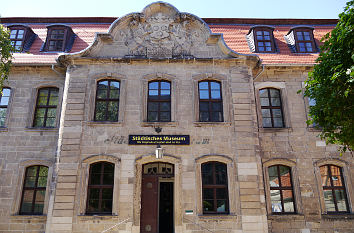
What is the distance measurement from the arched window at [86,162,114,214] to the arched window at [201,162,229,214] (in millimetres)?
3607

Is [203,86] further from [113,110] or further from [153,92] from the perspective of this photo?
[113,110]

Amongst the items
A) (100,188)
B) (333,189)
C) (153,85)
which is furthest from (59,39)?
(333,189)

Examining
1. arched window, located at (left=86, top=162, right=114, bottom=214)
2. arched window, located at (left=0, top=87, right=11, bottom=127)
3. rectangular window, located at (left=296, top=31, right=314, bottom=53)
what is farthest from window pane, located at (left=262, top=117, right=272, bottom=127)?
arched window, located at (left=0, top=87, right=11, bottom=127)

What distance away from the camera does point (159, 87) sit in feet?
39.1

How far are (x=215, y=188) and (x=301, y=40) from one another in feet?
31.3

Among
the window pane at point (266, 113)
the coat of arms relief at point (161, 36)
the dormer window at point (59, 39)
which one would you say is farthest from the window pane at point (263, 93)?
the dormer window at point (59, 39)

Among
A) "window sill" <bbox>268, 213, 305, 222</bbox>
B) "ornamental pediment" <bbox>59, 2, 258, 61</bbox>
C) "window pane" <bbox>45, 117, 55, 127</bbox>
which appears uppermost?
"ornamental pediment" <bbox>59, 2, 258, 61</bbox>

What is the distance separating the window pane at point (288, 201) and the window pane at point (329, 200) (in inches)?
56.3

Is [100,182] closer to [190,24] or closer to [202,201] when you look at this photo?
[202,201]

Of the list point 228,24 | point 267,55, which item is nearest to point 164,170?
point 267,55

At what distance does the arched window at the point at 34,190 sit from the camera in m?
11.0

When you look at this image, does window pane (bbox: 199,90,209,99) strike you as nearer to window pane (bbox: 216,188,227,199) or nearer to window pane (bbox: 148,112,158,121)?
window pane (bbox: 148,112,158,121)

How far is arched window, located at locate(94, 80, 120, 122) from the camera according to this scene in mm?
11398

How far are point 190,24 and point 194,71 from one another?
7.75ft
